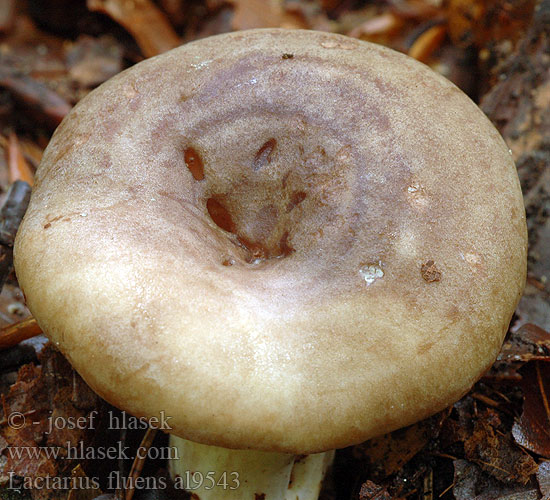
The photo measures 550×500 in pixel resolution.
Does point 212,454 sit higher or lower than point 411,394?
lower

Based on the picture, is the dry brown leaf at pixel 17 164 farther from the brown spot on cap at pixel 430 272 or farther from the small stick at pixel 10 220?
the brown spot on cap at pixel 430 272

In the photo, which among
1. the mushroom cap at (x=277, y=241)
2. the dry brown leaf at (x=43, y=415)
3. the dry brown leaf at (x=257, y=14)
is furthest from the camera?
the dry brown leaf at (x=257, y=14)

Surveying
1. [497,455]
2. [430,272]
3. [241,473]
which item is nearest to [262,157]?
[430,272]

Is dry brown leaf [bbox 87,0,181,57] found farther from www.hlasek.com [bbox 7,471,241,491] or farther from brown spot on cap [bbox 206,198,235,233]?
www.hlasek.com [bbox 7,471,241,491]

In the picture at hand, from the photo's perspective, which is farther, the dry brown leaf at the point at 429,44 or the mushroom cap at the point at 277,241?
the dry brown leaf at the point at 429,44

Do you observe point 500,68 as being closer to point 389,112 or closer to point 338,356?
point 389,112

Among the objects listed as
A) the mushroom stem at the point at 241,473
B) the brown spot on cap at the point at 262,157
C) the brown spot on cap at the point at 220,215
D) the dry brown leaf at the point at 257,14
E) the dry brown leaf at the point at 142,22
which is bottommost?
the mushroom stem at the point at 241,473

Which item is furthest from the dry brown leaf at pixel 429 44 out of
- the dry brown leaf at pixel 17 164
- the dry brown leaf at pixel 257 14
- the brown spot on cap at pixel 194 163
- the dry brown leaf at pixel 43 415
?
the dry brown leaf at pixel 43 415

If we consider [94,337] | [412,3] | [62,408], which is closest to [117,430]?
[62,408]
